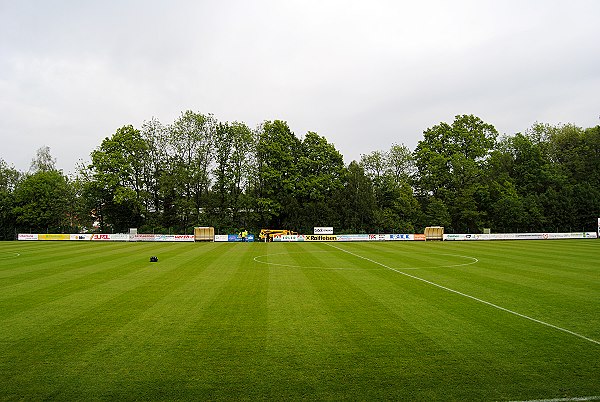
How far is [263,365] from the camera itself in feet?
20.7

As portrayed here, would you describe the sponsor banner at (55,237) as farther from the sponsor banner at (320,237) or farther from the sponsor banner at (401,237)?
the sponsor banner at (401,237)

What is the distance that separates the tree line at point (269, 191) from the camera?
58.2 metres

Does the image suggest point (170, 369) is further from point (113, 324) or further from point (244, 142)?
point (244, 142)

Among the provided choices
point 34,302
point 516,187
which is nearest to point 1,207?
point 34,302

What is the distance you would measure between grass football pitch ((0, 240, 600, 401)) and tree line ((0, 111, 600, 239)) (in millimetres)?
44819

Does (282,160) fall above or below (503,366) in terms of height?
above

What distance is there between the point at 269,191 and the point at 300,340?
2073 inches

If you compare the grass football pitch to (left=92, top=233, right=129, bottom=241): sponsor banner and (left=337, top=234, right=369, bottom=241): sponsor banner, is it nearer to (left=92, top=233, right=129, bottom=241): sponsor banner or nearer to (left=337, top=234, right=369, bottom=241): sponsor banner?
(left=337, top=234, right=369, bottom=241): sponsor banner

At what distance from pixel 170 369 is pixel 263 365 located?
4.85 feet

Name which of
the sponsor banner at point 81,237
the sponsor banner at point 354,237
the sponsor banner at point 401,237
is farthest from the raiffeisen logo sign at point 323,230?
the sponsor banner at point 81,237

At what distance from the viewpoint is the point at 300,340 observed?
7617 mm

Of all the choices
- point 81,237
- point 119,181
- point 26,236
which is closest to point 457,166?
→ point 119,181

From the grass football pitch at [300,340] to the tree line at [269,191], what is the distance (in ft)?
147

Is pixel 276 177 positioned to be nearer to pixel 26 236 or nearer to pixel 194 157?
pixel 194 157
